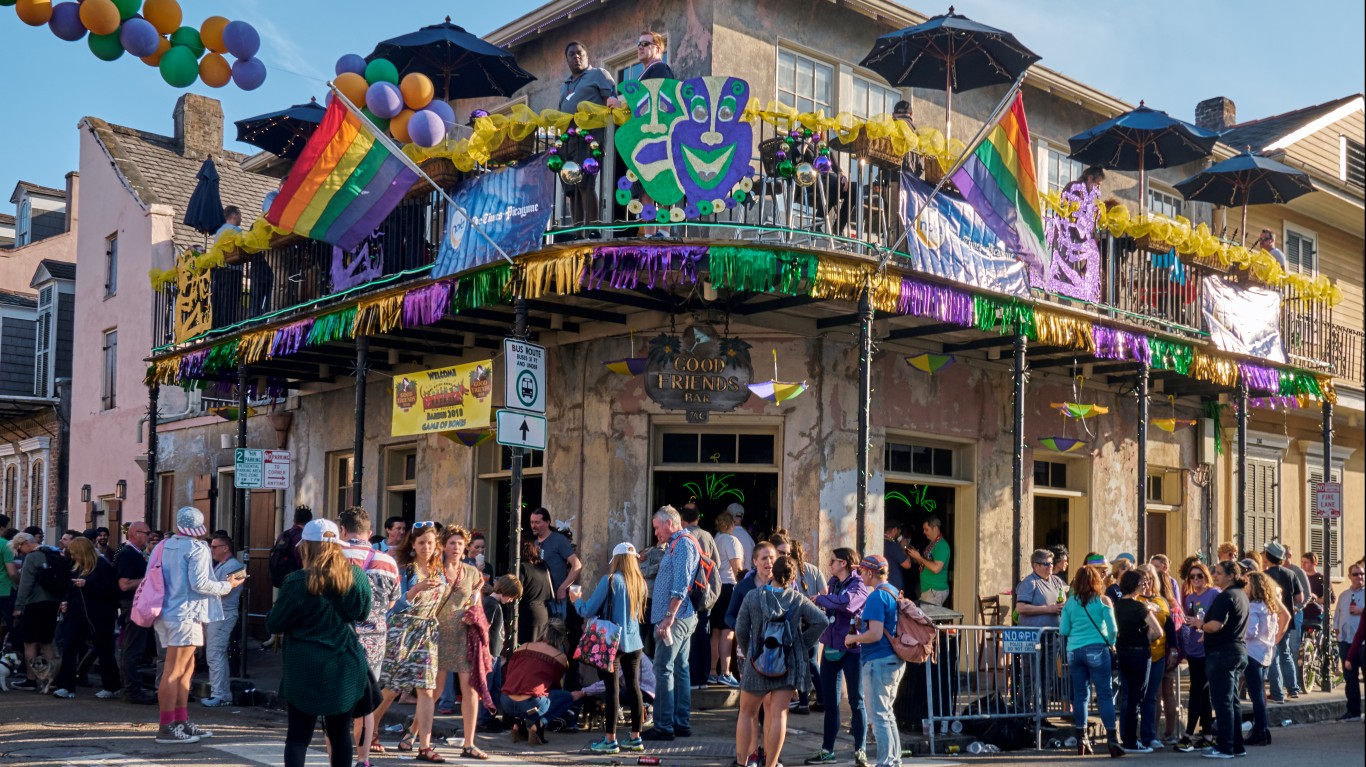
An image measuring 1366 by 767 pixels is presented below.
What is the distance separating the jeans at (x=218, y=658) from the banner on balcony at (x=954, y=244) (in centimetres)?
750

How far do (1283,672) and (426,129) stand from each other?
1146 centimetres

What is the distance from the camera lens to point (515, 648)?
12.3m

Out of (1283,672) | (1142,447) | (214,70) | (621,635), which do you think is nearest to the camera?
(621,635)

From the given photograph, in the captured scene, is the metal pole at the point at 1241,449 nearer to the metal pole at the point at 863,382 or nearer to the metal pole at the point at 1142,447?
the metal pole at the point at 1142,447

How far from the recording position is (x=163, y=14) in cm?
1167

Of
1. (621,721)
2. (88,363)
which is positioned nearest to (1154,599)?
(621,721)

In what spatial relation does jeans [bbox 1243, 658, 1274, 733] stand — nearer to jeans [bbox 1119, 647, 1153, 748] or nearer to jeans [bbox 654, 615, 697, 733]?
jeans [bbox 1119, 647, 1153, 748]

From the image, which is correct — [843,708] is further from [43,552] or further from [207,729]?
[43,552]

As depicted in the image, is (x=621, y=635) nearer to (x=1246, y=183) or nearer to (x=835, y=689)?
(x=835, y=689)

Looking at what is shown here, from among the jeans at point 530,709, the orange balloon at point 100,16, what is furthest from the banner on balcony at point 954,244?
the orange balloon at point 100,16

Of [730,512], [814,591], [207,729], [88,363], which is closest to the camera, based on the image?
[207,729]

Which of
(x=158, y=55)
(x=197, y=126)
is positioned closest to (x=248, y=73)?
(x=158, y=55)

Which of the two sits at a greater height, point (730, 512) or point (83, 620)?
point (730, 512)

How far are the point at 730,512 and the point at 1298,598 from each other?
7.05 m
